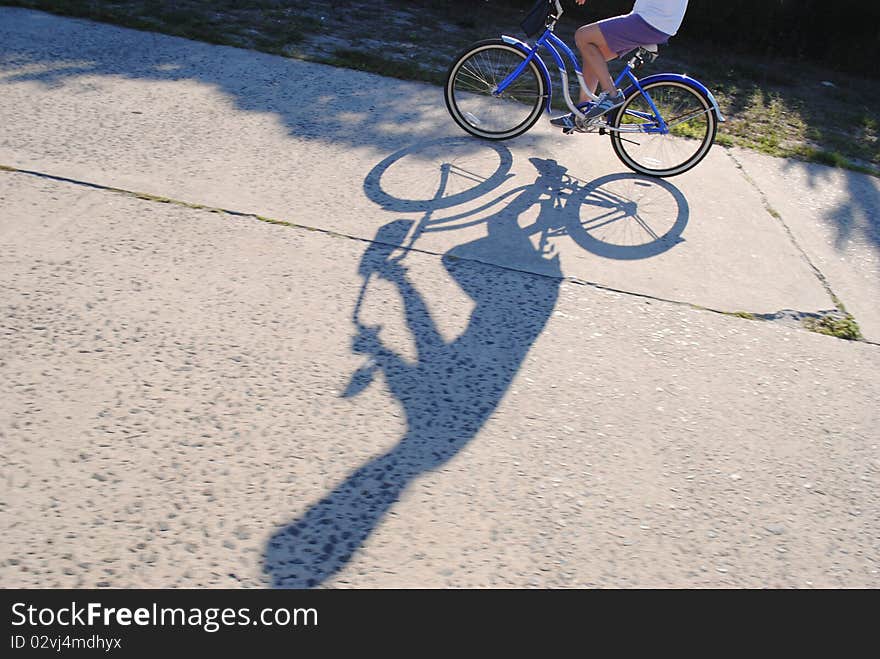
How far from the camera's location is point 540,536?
9.27 ft

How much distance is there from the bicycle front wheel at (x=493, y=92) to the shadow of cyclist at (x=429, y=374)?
1.05 metres

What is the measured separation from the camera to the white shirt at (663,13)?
5.36 metres

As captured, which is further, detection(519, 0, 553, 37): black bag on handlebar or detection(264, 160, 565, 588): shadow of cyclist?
detection(519, 0, 553, 37): black bag on handlebar

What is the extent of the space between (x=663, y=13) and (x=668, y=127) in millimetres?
782

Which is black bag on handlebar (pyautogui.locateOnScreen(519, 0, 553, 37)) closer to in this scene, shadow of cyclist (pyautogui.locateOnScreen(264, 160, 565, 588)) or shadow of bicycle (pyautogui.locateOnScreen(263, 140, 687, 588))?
shadow of bicycle (pyautogui.locateOnScreen(263, 140, 687, 588))

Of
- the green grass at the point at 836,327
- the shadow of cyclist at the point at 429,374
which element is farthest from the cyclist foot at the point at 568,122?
the green grass at the point at 836,327

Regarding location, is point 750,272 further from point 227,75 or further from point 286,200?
point 227,75

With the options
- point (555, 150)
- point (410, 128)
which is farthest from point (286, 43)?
point (555, 150)

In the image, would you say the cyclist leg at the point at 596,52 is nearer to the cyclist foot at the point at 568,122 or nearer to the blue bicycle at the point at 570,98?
the blue bicycle at the point at 570,98

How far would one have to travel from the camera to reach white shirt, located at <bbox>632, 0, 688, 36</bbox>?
5363 mm

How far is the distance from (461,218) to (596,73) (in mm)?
1699

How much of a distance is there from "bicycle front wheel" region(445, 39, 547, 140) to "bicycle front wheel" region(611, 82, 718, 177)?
2.04 ft

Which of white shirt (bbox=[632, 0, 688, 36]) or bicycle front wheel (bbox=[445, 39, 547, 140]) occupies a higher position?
white shirt (bbox=[632, 0, 688, 36])

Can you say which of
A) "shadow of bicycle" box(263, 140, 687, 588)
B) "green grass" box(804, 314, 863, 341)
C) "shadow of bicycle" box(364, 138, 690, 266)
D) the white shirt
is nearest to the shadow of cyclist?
"shadow of bicycle" box(263, 140, 687, 588)
